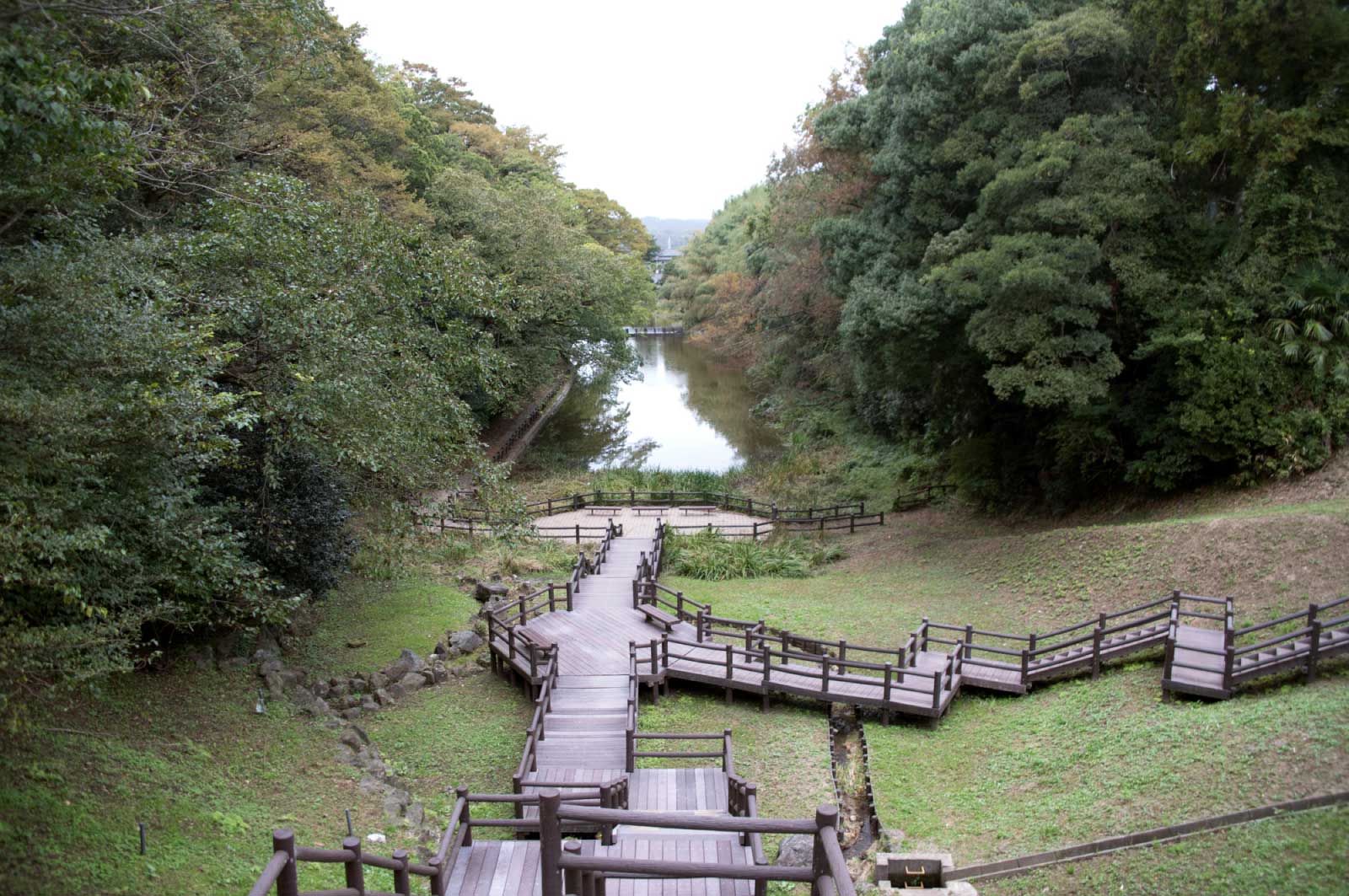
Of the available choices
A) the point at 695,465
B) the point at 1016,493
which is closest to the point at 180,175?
the point at 1016,493

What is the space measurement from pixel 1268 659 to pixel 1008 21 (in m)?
15.5

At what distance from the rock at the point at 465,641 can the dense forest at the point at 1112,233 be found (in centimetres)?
1147

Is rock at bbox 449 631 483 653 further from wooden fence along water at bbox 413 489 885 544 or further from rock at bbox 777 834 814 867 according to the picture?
rock at bbox 777 834 814 867

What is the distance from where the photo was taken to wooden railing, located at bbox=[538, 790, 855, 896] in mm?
5020

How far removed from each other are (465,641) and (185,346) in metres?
9.08

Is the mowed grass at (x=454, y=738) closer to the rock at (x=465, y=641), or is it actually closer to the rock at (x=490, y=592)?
the rock at (x=465, y=641)

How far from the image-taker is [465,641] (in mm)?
16797

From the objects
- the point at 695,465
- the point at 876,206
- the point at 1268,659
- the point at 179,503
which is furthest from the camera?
the point at 695,465

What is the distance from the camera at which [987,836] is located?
9.54 meters

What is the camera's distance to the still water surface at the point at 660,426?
4144 cm

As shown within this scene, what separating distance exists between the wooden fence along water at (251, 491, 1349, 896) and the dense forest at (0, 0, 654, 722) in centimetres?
341

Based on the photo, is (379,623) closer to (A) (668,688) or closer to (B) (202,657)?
(B) (202,657)

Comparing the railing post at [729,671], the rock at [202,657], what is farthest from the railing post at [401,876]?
the railing post at [729,671]

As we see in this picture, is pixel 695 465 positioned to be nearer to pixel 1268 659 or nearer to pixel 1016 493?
pixel 1016 493
